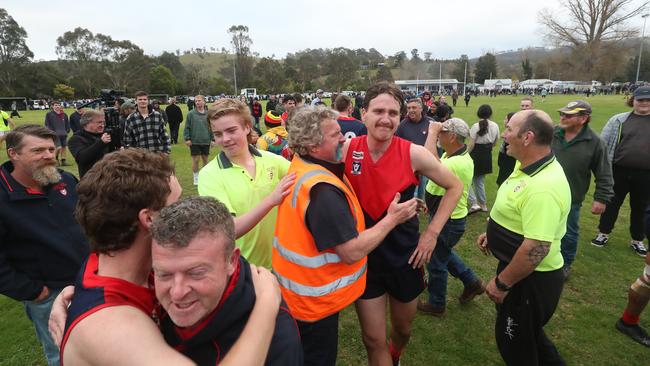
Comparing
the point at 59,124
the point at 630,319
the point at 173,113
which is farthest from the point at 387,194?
the point at 173,113

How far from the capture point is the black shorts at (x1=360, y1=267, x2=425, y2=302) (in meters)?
2.52

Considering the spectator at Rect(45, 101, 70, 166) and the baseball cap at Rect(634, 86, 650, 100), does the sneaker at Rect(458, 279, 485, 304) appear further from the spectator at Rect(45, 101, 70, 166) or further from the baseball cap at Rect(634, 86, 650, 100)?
the spectator at Rect(45, 101, 70, 166)

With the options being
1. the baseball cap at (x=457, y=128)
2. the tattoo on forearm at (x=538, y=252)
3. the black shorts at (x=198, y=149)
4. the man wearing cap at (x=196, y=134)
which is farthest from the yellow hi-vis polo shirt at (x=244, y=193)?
the black shorts at (x=198, y=149)

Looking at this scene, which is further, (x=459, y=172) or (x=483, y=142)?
(x=483, y=142)

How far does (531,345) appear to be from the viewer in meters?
2.39

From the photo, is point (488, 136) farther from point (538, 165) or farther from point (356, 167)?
point (356, 167)

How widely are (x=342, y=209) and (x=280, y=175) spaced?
1.23 meters

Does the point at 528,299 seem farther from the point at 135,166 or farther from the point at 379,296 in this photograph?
the point at 135,166

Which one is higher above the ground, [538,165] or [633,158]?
[538,165]

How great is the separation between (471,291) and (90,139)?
18.7 feet

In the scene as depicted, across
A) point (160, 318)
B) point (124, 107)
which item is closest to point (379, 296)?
point (160, 318)

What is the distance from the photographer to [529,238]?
7.23ft

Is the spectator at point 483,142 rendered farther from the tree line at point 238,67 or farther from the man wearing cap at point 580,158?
the tree line at point 238,67

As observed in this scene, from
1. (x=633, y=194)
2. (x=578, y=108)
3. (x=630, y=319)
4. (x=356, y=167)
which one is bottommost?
(x=630, y=319)
